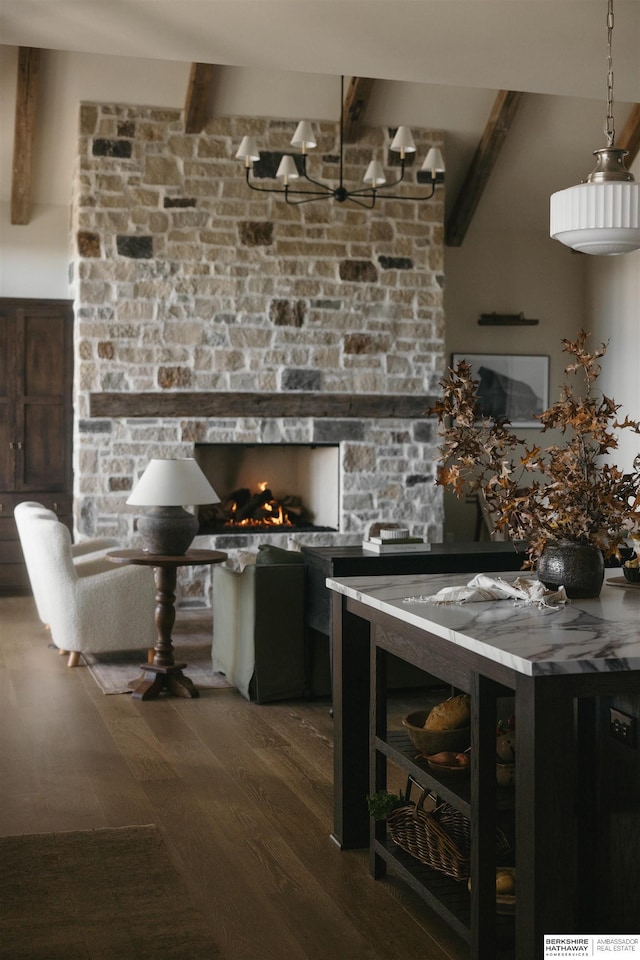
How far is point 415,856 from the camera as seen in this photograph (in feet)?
9.90

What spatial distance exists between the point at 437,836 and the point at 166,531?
2.95 meters

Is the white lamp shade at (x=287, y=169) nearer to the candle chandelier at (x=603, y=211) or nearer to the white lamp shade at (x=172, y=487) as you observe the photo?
the white lamp shade at (x=172, y=487)

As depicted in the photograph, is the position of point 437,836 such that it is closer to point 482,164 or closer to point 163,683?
point 163,683

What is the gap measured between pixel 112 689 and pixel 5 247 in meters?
4.65

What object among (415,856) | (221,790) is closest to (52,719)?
(221,790)

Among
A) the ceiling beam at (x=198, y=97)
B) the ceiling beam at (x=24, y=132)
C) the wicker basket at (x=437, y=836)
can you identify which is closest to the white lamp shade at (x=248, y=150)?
the ceiling beam at (x=198, y=97)

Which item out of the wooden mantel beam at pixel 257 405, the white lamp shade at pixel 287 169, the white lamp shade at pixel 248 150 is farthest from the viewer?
the wooden mantel beam at pixel 257 405

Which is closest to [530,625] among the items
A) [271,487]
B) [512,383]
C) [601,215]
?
[601,215]

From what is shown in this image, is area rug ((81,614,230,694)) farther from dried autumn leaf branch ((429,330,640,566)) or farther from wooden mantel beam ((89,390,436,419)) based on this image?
dried autumn leaf branch ((429,330,640,566))

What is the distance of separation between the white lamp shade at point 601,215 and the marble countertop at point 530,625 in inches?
39.2

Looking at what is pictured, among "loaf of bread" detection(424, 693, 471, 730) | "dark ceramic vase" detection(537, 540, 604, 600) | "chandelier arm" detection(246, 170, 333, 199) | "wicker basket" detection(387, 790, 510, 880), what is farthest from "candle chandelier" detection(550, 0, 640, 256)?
"chandelier arm" detection(246, 170, 333, 199)

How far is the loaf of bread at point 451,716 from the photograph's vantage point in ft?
10.2

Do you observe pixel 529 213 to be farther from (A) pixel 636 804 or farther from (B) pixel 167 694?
(A) pixel 636 804

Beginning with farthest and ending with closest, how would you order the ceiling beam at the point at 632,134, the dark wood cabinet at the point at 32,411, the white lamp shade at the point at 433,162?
the dark wood cabinet at the point at 32,411
the ceiling beam at the point at 632,134
the white lamp shade at the point at 433,162
